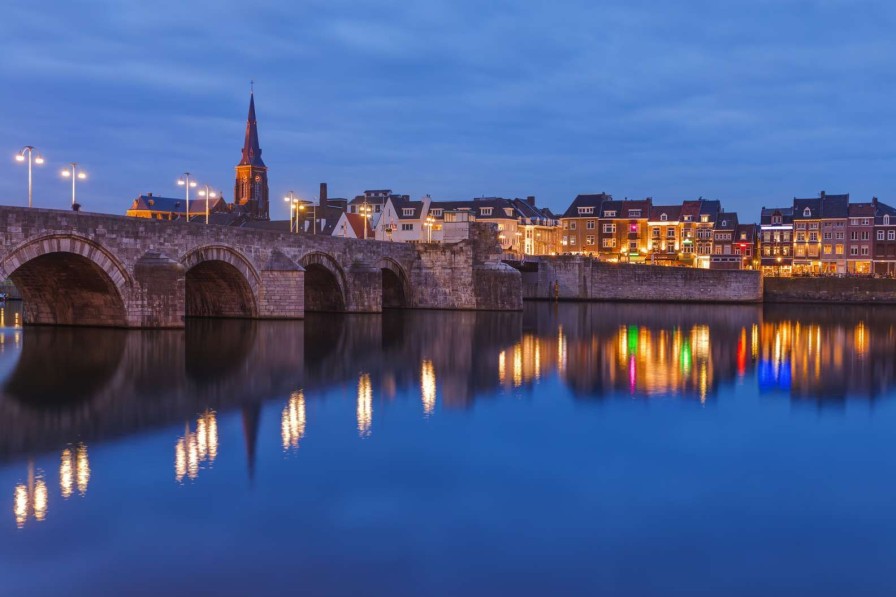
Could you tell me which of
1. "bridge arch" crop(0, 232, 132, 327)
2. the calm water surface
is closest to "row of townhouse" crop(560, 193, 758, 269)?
"bridge arch" crop(0, 232, 132, 327)

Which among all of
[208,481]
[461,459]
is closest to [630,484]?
[461,459]

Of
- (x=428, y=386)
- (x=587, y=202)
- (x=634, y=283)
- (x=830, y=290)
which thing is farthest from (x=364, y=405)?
(x=587, y=202)

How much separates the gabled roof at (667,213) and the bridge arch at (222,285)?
64786mm

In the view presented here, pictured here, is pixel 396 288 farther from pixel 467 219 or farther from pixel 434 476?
pixel 434 476

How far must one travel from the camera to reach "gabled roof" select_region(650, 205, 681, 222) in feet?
299

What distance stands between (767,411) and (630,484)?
23.1 feet

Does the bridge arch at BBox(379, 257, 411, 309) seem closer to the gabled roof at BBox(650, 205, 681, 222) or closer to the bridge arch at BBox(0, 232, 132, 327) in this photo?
the bridge arch at BBox(0, 232, 132, 327)

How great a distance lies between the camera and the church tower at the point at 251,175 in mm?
108375

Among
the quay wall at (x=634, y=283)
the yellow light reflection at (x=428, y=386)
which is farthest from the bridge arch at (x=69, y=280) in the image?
the quay wall at (x=634, y=283)

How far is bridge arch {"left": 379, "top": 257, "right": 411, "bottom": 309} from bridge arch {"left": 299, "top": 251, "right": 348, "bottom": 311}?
5.51 meters

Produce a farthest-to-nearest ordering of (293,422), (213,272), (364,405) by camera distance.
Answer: (213,272) → (364,405) → (293,422)

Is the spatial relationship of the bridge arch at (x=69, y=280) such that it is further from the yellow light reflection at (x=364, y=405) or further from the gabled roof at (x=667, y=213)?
the gabled roof at (x=667, y=213)

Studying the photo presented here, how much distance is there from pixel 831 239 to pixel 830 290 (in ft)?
63.5

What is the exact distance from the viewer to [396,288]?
1898 inches
